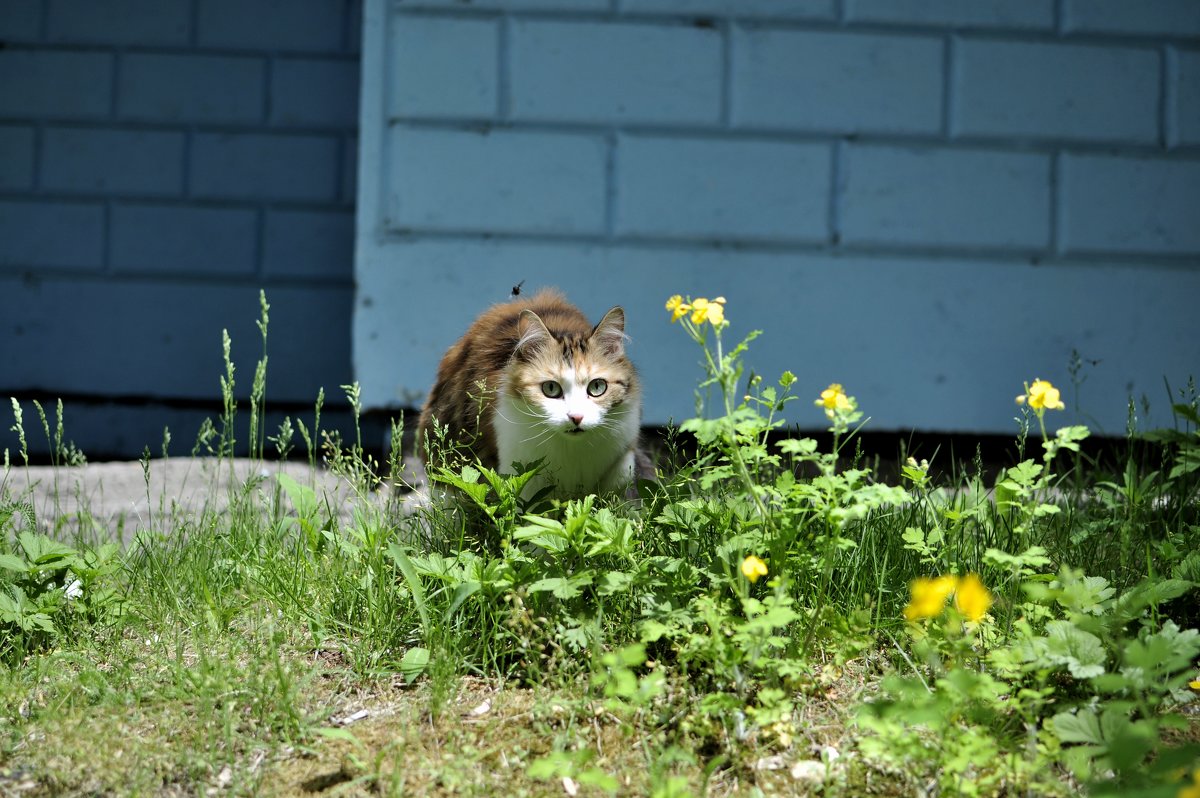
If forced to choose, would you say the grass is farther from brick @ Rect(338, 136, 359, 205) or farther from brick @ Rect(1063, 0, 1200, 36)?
brick @ Rect(338, 136, 359, 205)

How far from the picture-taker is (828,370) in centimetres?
469

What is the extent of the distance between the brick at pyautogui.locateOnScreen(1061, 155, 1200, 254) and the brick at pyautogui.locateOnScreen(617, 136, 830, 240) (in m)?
1.12

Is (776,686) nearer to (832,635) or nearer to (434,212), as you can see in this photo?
(832,635)

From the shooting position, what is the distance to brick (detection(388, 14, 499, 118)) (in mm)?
4578

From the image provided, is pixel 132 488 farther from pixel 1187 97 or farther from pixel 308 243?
pixel 1187 97

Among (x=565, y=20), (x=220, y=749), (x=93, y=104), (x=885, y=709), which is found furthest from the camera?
(x=93, y=104)

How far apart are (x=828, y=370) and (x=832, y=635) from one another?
108 inches

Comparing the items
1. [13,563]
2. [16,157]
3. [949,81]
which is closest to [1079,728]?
[13,563]

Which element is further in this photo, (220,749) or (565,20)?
(565,20)

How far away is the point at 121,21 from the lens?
18.5 feet

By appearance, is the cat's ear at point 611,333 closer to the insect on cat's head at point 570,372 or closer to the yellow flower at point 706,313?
the insect on cat's head at point 570,372

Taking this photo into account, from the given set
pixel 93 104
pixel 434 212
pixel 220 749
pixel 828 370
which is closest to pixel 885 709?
pixel 220 749

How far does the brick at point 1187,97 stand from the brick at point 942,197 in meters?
0.62

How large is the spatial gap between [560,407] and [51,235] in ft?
14.0
